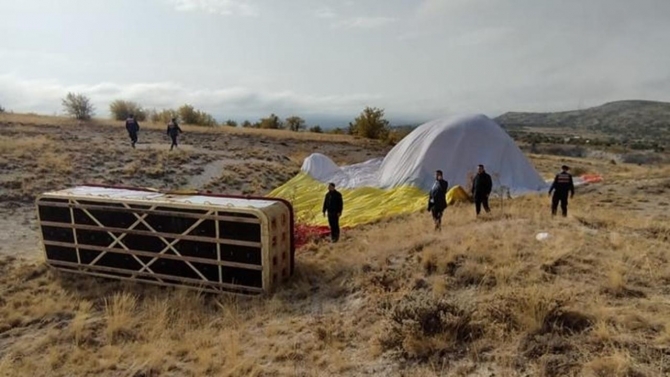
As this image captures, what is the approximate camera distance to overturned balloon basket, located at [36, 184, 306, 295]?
8.47 metres

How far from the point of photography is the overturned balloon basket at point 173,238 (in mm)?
8469

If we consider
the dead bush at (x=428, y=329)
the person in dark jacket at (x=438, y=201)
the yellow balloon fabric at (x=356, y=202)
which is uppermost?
the person in dark jacket at (x=438, y=201)

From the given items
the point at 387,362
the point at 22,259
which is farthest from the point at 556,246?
the point at 22,259

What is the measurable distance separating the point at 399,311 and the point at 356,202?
10.9m

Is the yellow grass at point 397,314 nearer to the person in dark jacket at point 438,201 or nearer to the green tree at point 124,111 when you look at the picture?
the person in dark jacket at point 438,201

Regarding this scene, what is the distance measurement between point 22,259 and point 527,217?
467 inches

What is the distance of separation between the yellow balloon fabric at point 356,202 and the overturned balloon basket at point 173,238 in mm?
5307

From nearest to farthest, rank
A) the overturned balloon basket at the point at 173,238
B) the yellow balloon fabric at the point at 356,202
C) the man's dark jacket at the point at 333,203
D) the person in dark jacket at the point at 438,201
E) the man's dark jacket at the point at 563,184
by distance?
1. the overturned balloon basket at the point at 173,238
2. the person in dark jacket at the point at 438,201
3. the man's dark jacket at the point at 333,203
4. the man's dark jacket at the point at 563,184
5. the yellow balloon fabric at the point at 356,202

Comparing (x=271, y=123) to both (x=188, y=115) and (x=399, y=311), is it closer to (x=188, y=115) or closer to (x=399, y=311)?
(x=188, y=115)

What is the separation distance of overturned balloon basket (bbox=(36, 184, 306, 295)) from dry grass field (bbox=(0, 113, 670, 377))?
0.37 m

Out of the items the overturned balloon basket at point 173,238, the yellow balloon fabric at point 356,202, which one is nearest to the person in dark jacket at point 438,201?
the yellow balloon fabric at point 356,202

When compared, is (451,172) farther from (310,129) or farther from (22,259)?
(310,129)

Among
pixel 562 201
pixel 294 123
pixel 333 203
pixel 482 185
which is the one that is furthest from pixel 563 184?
pixel 294 123

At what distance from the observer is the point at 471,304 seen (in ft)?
19.3
